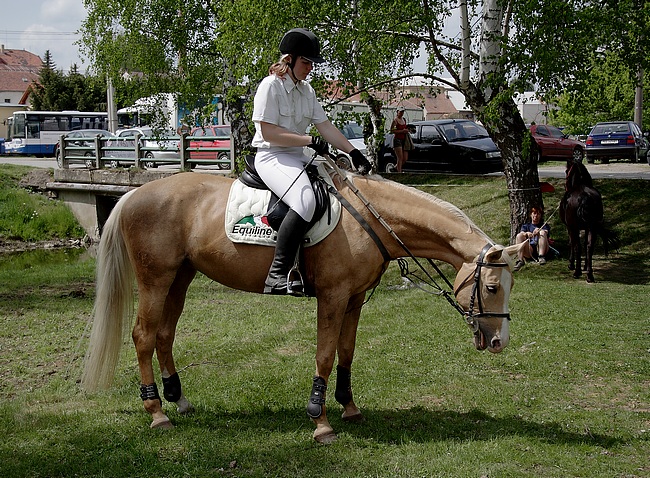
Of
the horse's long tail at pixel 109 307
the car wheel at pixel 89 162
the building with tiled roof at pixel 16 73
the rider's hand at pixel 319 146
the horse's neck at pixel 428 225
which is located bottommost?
the horse's long tail at pixel 109 307

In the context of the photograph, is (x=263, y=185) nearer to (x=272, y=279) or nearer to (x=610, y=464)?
(x=272, y=279)

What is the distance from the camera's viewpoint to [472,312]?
5.63 metres

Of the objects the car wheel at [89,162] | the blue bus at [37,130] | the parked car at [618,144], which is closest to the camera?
the car wheel at [89,162]

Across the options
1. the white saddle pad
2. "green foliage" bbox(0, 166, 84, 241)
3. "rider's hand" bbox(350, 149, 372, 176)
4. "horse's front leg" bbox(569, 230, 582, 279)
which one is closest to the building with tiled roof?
"green foliage" bbox(0, 166, 84, 241)

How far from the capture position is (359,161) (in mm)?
5969

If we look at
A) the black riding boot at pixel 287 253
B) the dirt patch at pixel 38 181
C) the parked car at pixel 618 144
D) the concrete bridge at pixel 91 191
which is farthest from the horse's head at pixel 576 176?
the dirt patch at pixel 38 181

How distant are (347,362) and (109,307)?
2.14 metres

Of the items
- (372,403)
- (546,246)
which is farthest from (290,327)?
(546,246)

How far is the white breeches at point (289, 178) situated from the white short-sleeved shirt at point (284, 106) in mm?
92

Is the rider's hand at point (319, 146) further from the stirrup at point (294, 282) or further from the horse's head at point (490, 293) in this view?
the horse's head at point (490, 293)

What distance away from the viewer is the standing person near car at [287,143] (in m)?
5.68

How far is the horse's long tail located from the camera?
6.36 meters

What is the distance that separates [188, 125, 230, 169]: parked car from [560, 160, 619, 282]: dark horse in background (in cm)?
1057

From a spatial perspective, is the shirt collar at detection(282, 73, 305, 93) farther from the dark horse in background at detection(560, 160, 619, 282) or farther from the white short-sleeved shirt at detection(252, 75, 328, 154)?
the dark horse in background at detection(560, 160, 619, 282)
